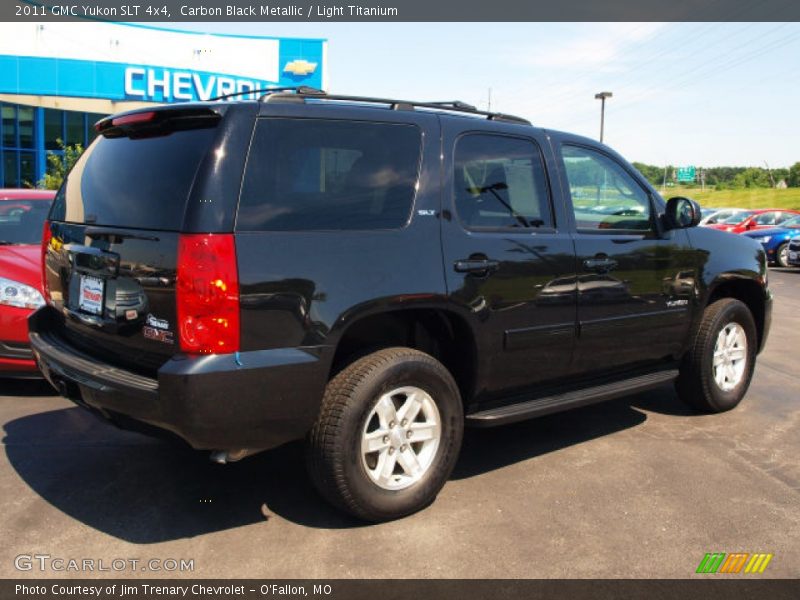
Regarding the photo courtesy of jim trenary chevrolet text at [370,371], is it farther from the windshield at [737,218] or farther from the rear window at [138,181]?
the windshield at [737,218]

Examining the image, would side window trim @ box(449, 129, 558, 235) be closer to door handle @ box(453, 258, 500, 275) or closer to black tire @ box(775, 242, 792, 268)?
door handle @ box(453, 258, 500, 275)

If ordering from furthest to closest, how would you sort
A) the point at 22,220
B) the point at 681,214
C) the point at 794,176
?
the point at 794,176, the point at 22,220, the point at 681,214

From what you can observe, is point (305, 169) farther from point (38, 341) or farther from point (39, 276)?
point (39, 276)

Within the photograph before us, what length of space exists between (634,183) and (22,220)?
484 cm

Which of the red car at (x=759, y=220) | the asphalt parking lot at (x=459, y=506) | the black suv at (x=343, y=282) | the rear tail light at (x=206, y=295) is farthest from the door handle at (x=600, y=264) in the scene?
the red car at (x=759, y=220)

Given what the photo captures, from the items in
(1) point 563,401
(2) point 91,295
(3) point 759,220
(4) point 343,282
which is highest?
(3) point 759,220

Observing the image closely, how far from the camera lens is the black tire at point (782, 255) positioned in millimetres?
19594

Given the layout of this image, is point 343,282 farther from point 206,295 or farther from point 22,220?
point 22,220

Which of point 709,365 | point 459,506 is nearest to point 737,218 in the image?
point 709,365

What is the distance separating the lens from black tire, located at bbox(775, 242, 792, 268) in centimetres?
1959

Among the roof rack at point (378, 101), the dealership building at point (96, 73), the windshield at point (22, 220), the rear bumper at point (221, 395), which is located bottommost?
the rear bumper at point (221, 395)

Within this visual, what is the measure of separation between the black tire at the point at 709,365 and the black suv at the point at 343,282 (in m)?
0.69

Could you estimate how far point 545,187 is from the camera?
4262 millimetres

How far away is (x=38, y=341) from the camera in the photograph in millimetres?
3838
